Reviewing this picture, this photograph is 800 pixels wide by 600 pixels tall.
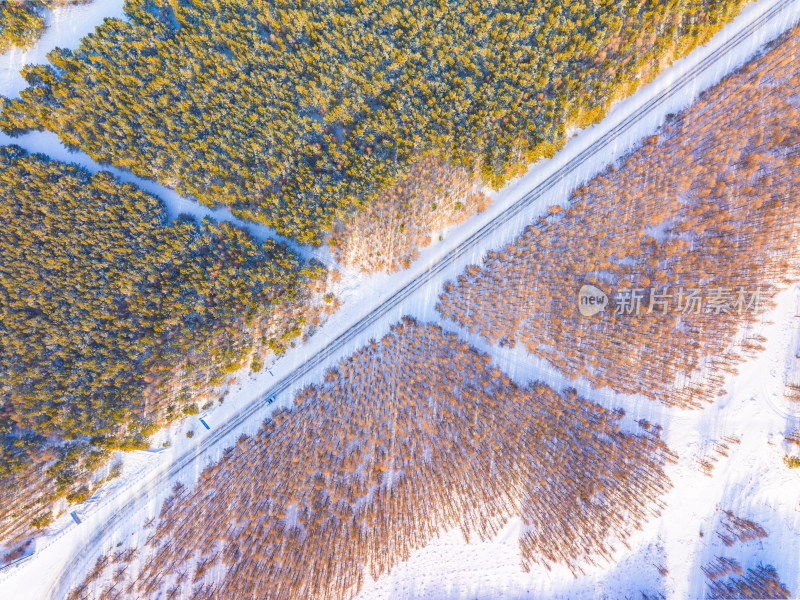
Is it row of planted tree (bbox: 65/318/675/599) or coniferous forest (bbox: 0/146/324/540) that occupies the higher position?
coniferous forest (bbox: 0/146/324/540)

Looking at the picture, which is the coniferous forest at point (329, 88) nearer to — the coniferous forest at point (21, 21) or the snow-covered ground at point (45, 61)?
the snow-covered ground at point (45, 61)

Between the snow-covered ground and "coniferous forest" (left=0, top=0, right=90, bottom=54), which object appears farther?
the snow-covered ground

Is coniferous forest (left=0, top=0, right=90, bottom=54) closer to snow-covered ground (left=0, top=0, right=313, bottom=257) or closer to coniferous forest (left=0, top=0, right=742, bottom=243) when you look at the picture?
snow-covered ground (left=0, top=0, right=313, bottom=257)

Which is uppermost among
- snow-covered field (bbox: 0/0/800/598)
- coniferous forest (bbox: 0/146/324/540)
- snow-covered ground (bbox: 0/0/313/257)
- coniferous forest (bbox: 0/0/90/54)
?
coniferous forest (bbox: 0/0/90/54)

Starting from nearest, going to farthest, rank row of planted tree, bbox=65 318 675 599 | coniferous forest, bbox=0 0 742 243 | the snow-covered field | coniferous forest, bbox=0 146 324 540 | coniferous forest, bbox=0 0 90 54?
the snow-covered field < coniferous forest, bbox=0 146 324 540 < row of planted tree, bbox=65 318 675 599 < coniferous forest, bbox=0 0 742 243 < coniferous forest, bbox=0 0 90 54

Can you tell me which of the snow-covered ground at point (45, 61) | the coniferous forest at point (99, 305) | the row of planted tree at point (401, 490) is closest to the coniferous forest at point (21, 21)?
the snow-covered ground at point (45, 61)

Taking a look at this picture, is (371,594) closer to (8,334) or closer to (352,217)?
(352,217)

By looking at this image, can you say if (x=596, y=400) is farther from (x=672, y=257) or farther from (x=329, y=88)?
(x=329, y=88)

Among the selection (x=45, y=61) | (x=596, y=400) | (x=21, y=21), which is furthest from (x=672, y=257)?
(x=21, y=21)

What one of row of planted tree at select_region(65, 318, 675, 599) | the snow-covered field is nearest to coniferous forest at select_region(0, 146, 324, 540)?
the snow-covered field
